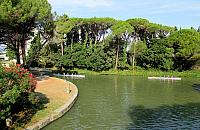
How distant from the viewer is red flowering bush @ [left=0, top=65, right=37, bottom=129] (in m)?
14.7

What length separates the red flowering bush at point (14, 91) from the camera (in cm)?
1470

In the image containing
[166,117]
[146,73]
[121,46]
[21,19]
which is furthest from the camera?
[121,46]

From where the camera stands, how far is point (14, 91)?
48.9 feet

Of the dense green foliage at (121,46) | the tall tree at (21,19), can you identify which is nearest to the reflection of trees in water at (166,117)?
the tall tree at (21,19)

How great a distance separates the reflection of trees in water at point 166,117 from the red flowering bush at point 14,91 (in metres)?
6.07

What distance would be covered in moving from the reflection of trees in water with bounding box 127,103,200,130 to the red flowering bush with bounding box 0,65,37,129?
6.07m

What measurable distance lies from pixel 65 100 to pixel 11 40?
683 inches

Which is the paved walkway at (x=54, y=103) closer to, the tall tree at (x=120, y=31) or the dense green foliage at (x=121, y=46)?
the dense green foliage at (x=121, y=46)

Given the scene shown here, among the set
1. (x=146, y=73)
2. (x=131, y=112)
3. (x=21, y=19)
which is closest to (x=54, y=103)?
(x=131, y=112)

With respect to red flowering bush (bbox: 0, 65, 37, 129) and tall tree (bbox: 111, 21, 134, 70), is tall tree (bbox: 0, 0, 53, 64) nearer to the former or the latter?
red flowering bush (bbox: 0, 65, 37, 129)

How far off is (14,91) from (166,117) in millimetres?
11397

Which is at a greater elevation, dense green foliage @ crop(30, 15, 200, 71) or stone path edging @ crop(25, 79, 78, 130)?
dense green foliage @ crop(30, 15, 200, 71)

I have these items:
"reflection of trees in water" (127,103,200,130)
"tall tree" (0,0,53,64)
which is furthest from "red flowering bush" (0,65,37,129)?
"tall tree" (0,0,53,64)

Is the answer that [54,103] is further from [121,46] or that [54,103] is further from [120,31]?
[121,46]
